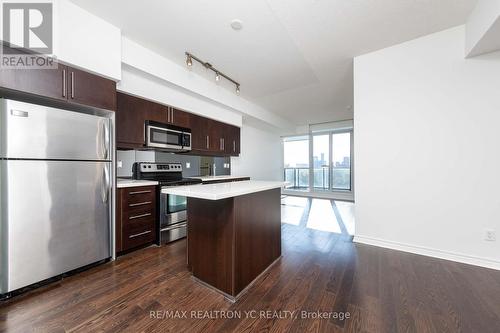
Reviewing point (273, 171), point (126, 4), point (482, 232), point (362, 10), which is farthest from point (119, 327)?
point (273, 171)

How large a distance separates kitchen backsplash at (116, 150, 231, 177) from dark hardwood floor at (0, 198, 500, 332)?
1.34m

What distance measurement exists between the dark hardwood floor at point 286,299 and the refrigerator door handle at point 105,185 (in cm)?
73

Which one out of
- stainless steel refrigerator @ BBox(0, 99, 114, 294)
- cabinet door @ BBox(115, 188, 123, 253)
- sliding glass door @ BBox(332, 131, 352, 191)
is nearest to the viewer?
stainless steel refrigerator @ BBox(0, 99, 114, 294)

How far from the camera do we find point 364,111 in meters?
2.74

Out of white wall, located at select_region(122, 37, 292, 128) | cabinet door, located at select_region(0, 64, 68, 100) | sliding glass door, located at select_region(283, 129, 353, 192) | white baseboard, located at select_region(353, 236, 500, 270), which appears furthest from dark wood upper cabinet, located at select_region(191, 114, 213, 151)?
sliding glass door, located at select_region(283, 129, 353, 192)

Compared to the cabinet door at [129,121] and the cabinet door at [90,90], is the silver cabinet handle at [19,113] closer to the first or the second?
the cabinet door at [90,90]

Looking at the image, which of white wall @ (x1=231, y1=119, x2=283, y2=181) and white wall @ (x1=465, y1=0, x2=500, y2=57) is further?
white wall @ (x1=231, y1=119, x2=283, y2=181)

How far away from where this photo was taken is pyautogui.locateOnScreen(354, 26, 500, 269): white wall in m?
2.09

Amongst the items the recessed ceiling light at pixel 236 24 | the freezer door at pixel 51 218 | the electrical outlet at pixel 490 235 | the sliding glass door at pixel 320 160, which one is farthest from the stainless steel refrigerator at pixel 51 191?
the sliding glass door at pixel 320 160

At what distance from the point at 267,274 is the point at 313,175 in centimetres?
553

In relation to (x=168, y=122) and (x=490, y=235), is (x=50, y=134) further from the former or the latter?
(x=490, y=235)

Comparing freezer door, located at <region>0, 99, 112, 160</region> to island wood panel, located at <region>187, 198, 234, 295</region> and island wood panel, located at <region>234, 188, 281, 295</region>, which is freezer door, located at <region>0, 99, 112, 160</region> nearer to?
island wood panel, located at <region>187, 198, 234, 295</region>

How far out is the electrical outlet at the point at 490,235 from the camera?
6.70 feet

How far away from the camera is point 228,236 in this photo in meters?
1.58
